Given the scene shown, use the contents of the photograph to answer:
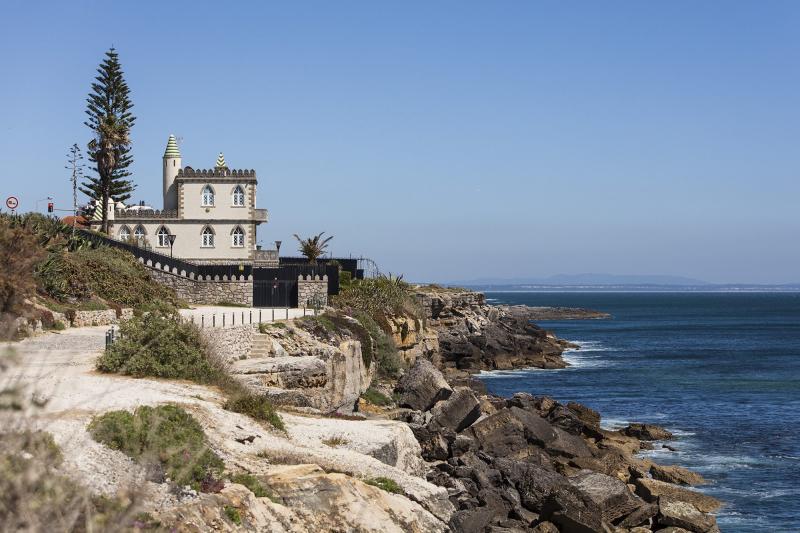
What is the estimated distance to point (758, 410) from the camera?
42094mm

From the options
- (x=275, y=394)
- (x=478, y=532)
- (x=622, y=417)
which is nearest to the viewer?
(x=478, y=532)

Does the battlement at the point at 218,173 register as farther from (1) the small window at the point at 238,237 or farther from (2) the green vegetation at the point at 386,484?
(2) the green vegetation at the point at 386,484

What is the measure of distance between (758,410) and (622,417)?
677 cm

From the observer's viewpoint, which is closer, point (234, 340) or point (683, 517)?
point (683, 517)

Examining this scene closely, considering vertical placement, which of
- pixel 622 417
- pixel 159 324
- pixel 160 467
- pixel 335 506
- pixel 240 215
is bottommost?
pixel 622 417

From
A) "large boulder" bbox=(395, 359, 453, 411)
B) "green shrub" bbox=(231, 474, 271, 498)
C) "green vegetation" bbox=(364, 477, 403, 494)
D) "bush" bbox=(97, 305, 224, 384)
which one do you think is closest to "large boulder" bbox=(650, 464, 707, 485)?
"large boulder" bbox=(395, 359, 453, 411)

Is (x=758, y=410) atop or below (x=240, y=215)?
below

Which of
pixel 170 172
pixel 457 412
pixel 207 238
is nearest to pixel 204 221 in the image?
pixel 207 238

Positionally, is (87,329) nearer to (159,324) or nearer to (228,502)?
(159,324)

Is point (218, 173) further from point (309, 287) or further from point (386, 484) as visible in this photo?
point (386, 484)

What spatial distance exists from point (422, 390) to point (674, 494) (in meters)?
9.62

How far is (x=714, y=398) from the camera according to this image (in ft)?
151

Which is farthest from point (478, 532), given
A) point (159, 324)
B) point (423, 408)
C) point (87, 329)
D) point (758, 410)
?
point (758, 410)

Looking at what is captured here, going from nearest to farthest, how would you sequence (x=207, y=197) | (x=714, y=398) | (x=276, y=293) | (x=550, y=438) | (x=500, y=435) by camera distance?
(x=500, y=435) < (x=550, y=438) < (x=714, y=398) < (x=276, y=293) < (x=207, y=197)
